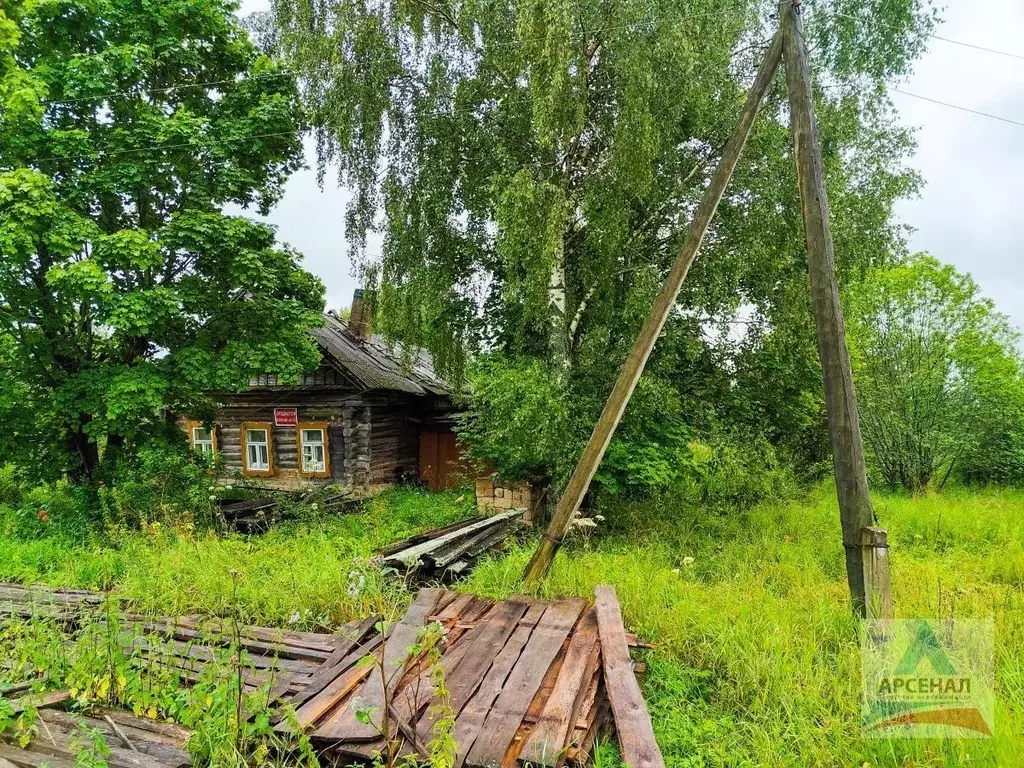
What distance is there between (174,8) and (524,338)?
779 cm

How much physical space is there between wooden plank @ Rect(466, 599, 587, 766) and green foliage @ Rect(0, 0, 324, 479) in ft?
22.6

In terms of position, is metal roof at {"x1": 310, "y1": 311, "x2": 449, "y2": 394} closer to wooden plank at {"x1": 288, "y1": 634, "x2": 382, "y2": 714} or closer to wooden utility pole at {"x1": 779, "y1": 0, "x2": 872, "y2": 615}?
wooden plank at {"x1": 288, "y1": 634, "x2": 382, "y2": 714}

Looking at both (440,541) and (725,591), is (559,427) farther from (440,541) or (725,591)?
(725,591)

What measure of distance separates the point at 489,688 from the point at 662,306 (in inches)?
131

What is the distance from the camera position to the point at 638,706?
3.25m

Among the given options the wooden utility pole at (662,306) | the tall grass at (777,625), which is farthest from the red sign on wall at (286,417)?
the wooden utility pole at (662,306)

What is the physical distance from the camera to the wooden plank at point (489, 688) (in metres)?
2.98

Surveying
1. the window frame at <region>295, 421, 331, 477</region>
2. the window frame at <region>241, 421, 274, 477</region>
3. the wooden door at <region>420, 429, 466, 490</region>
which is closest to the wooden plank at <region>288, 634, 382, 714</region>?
the window frame at <region>295, 421, 331, 477</region>

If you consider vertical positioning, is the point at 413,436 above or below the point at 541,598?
above

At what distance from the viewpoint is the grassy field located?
328 centimetres

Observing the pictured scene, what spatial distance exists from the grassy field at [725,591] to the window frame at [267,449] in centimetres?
535

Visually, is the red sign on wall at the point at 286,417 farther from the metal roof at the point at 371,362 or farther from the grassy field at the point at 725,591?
the grassy field at the point at 725,591

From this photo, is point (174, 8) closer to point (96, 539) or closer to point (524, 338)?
point (524, 338)

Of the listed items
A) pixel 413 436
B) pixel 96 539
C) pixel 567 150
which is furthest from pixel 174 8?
pixel 413 436
